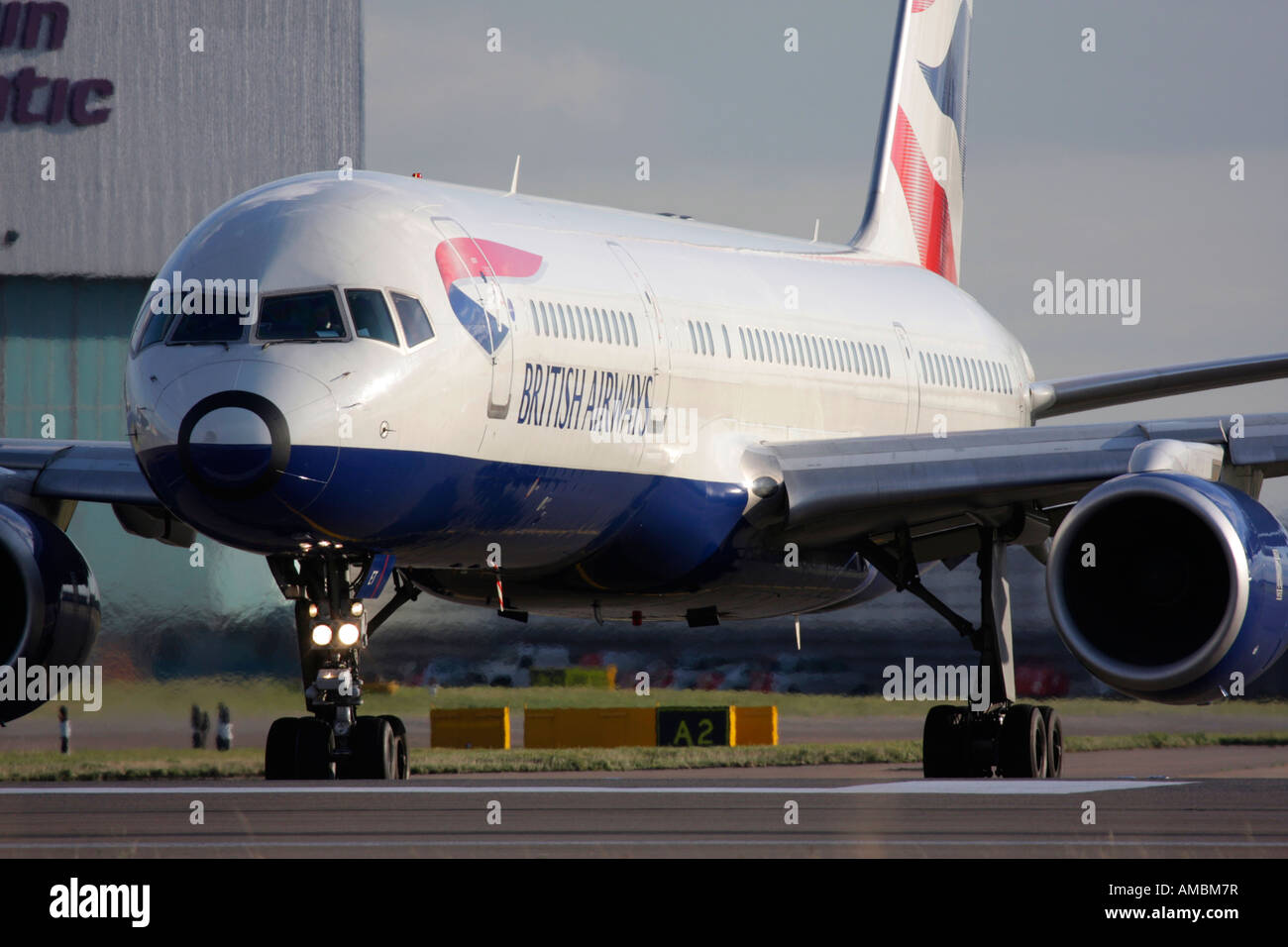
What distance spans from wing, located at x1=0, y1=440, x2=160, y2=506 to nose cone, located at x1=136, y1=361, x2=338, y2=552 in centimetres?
354

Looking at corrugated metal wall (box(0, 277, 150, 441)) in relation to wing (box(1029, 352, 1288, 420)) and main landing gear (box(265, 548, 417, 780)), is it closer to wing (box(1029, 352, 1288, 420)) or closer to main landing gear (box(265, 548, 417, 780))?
wing (box(1029, 352, 1288, 420))

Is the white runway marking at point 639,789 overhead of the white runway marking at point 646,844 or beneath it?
overhead

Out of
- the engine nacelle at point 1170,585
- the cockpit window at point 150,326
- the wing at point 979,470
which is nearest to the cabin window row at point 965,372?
the wing at point 979,470

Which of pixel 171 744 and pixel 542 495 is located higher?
pixel 542 495

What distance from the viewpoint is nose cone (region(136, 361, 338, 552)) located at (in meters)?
12.9

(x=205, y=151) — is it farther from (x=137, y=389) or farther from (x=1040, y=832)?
(x=1040, y=832)

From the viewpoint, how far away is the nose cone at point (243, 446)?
42.3ft

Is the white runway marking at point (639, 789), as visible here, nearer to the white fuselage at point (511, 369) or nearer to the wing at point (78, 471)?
the white fuselage at point (511, 369)

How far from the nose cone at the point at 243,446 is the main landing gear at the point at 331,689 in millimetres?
1185

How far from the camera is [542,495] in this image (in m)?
15.3

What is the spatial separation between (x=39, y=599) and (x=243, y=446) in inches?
150
